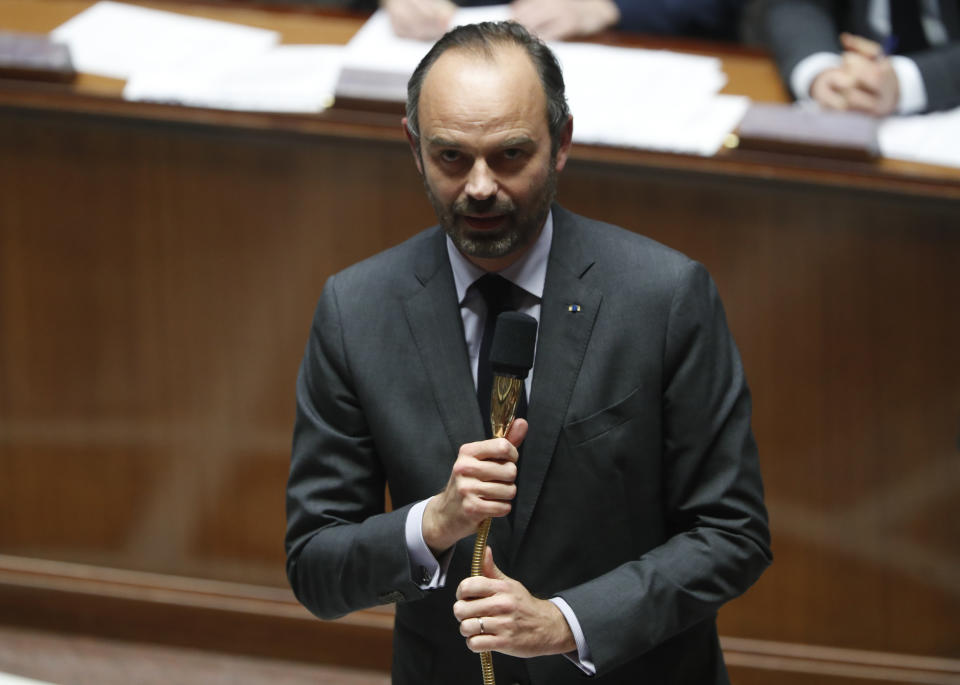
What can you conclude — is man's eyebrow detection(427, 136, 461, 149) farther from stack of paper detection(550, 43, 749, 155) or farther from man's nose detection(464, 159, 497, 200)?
stack of paper detection(550, 43, 749, 155)

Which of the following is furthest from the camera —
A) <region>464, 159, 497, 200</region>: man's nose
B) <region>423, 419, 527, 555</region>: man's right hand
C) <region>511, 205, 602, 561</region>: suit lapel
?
<region>511, 205, 602, 561</region>: suit lapel

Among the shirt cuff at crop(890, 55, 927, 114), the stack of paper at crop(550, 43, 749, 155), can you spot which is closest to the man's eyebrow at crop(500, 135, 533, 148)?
the stack of paper at crop(550, 43, 749, 155)

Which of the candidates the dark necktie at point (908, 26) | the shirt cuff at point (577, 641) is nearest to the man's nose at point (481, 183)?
the shirt cuff at point (577, 641)

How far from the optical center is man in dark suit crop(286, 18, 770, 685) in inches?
49.7

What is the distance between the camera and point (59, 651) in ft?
8.66

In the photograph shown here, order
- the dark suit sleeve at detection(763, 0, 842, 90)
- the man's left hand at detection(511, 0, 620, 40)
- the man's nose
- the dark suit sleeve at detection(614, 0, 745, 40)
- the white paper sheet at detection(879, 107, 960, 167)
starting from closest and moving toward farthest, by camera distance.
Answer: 1. the man's nose
2. the white paper sheet at detection(879, 107, 960, 167)
3. the dark suit sleeve at detection(763, 0, 842, 90)
4. the man's left hand at detection(511, 0, 620, 40)
5. the dark suit sleeve at detection(614, 0, 745, 40)

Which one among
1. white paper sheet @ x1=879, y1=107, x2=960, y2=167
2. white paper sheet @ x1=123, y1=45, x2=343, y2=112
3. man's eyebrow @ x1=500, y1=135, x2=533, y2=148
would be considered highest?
man's eyebrow @ x1=500, y1=135, x2=533, y2=148

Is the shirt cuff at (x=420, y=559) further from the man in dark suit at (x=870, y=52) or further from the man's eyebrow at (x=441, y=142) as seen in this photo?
the man in dark suit at (x=870, y=52)

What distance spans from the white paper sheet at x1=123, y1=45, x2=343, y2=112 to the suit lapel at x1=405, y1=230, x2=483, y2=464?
38.3 inches

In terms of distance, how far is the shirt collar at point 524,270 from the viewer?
1.38m

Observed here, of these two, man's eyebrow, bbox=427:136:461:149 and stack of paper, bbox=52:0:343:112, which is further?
stack of paper, bbox=52:0:343:112

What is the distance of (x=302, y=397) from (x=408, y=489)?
160 mm

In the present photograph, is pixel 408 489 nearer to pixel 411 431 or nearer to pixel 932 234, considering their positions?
pixel 411 431

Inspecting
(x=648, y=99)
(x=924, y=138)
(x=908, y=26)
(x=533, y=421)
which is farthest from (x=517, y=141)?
(x=908, y=26)
